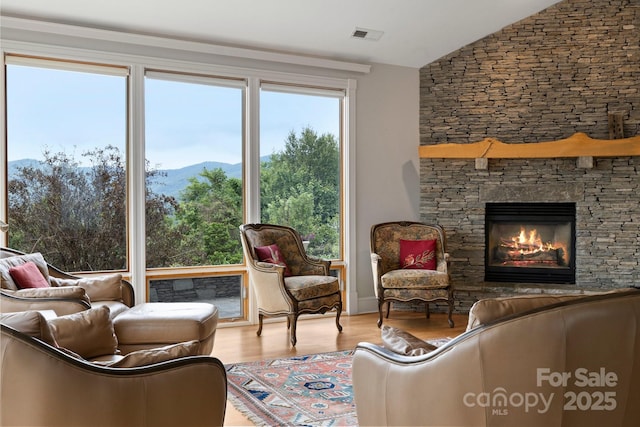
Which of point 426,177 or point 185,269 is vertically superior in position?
point 426,177

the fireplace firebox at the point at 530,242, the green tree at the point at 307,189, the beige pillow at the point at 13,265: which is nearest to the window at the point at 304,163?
the green tree at the point at 307,189

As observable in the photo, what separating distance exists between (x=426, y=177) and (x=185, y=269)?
290 centimetres

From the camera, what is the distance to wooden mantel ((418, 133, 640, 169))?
564 cm

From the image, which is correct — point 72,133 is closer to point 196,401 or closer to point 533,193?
Answer: point 196,401

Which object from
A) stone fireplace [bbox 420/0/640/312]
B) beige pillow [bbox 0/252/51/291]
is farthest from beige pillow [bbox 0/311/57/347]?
stone fireplace [bbox 420/0/640/312]

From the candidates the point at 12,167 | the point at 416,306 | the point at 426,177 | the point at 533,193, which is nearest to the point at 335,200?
the point at 426,177

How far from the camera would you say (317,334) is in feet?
17.0

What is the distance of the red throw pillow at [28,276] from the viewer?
12.1ft

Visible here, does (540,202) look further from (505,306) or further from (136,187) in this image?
(505,306)

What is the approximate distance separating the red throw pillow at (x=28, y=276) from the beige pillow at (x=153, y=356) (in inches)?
87.5

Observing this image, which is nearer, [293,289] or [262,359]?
[262,359]

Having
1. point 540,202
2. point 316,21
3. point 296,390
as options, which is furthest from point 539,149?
point 296,390

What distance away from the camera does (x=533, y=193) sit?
6.09 meters

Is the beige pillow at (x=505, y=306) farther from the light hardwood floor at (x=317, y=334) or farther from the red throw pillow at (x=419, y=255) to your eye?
the red throw pillow at (x=419, y=255)
